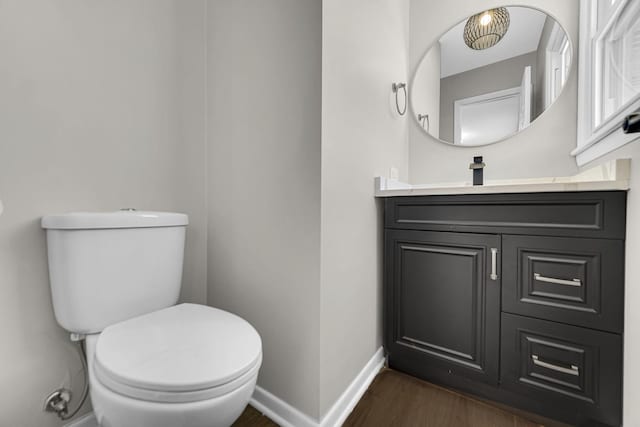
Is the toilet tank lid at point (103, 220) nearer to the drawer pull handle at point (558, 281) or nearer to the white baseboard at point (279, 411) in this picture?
the white baseboard at point (279, 411)

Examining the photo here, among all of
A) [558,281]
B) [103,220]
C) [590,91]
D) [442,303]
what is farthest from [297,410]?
[590,91]

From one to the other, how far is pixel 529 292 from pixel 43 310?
1.70 metres

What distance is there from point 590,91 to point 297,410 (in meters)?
1.88

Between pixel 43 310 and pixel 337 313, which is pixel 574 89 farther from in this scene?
pixel 43 310

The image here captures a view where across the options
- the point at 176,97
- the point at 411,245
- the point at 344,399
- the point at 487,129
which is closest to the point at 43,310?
the point at 176,97

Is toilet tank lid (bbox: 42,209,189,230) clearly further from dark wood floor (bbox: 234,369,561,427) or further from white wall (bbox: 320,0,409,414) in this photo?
dark wood floor (bbox: 234,369,561,427)

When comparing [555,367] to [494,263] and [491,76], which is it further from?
[491,76]

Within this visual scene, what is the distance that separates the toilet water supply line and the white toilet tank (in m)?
0.12

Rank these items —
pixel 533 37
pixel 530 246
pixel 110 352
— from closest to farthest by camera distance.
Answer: pixel 110 352 < pixel 530 246 < pixel 533 37

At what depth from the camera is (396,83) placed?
5.24 ft

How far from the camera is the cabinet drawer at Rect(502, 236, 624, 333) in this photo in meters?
0.88

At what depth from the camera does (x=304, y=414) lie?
3.19 feet

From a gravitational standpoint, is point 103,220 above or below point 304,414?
above

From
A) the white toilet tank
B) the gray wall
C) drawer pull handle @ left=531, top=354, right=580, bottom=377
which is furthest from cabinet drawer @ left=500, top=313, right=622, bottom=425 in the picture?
the white toilet tank
